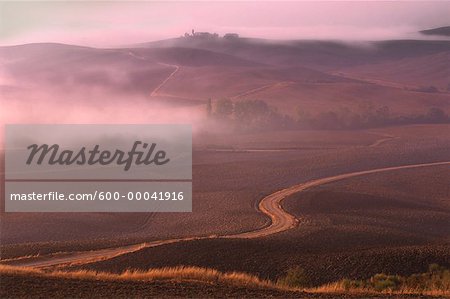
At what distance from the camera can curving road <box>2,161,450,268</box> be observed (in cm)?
3209

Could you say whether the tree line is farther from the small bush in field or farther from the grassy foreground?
the grassy foreground

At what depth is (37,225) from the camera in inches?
1789

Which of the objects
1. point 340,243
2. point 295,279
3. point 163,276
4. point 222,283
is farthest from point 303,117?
point 222,283

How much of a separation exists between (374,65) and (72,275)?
14803 centimetres

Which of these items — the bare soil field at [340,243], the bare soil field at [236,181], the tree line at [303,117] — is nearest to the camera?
the bare soil field at [340,243]

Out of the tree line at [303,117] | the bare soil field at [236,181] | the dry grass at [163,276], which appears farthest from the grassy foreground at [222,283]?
the tree line at [303,117]

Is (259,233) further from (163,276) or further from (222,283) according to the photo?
(222,283)

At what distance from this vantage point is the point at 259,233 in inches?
1662

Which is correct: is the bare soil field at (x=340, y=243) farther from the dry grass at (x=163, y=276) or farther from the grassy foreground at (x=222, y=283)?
the dry grass at (x=163, y=276)

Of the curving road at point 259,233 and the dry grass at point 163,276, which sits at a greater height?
the dry grass at point 163,276

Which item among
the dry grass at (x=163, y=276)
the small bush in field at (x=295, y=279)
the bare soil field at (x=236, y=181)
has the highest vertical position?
the dry grass at (x=163, y=276)

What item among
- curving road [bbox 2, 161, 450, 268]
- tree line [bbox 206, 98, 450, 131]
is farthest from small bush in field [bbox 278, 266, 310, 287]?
tree line [bbox 206, 98, 450, 131]

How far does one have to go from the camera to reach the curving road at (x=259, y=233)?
32094 mm

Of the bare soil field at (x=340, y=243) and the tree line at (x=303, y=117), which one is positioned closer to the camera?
the bare soil field at (x=340, y=243)
